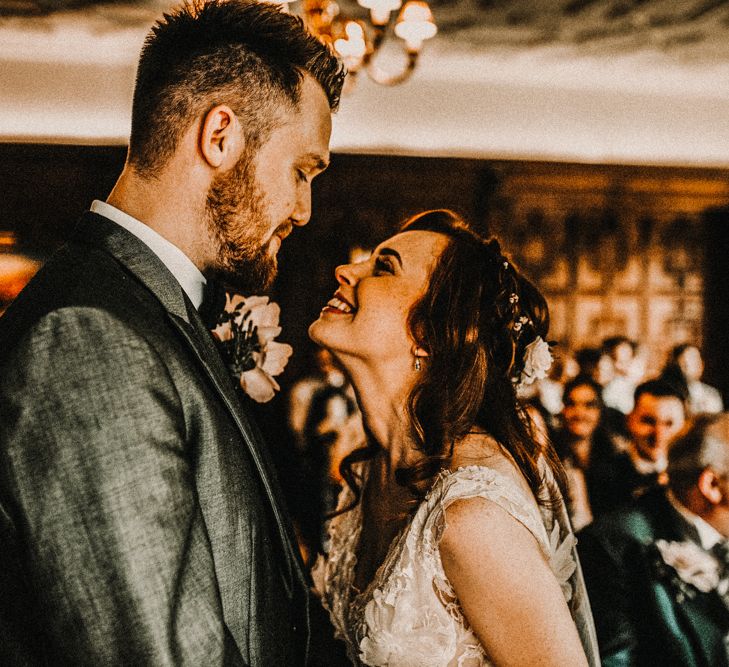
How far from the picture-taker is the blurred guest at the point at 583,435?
3.91 meters

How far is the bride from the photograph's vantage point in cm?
144

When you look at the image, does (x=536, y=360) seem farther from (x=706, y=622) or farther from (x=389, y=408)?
(x=706, y=622)

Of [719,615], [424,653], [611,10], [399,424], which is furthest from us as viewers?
[611,10]

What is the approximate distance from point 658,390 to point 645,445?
304 millimetres

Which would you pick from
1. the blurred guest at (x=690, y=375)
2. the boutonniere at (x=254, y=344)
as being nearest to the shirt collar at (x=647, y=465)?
the blurred guest at (x=690, y=375)

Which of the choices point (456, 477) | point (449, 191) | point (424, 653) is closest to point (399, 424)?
point (456, 477)

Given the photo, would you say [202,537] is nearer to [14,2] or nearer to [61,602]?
[61,602]

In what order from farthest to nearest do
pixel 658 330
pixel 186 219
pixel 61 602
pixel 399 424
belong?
pixel 658 330 < pixel 399 424 < pixel 186 219 < pixel 61 602

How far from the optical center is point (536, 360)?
2.00 meters

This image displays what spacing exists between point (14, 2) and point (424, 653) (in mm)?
4929

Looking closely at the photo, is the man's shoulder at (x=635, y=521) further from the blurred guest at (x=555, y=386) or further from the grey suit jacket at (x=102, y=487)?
the blurred guest at (x=555, y=386)

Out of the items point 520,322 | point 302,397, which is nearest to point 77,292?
point 520,322

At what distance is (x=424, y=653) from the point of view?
5.13 ft

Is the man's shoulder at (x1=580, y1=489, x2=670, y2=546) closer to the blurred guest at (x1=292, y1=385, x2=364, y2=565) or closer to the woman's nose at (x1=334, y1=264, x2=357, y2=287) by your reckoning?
the woman's nose at (x1=334, y1=264, x2=357, y2=287)
